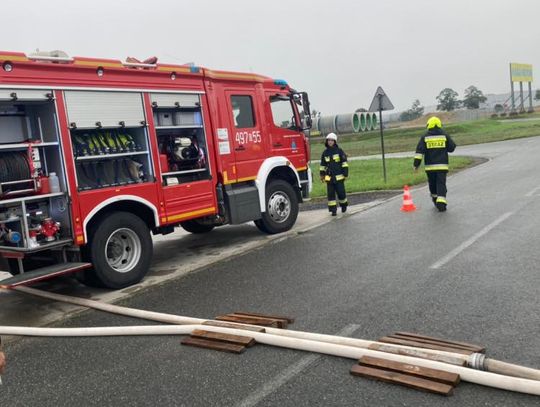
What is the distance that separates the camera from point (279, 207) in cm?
991

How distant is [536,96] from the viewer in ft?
321

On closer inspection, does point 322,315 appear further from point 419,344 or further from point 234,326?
point 419,344

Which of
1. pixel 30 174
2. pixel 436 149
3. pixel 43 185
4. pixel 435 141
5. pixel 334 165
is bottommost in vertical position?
pixel 334 165

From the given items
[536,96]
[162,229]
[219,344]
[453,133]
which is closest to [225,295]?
[219,344]

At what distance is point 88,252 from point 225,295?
5.92ft

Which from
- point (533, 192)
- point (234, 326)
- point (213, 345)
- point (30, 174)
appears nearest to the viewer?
point (213, 345)

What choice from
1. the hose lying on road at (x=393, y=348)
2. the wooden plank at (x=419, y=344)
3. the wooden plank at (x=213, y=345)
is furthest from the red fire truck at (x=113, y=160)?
the wooden plank at (x=419, y=344)

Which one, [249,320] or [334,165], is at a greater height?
[334,165]

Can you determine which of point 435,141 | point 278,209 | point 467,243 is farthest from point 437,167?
point 467,243

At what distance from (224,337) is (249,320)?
18.5 inches

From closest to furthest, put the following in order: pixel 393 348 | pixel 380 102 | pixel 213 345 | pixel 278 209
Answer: pixel 393 348 < pixel 213 345 < pixel 278 209 < pixel 380 102

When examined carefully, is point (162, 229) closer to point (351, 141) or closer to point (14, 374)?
point (14, 374)

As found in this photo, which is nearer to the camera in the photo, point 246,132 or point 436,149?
point 246,132

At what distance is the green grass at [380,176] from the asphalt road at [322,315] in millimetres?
6317
